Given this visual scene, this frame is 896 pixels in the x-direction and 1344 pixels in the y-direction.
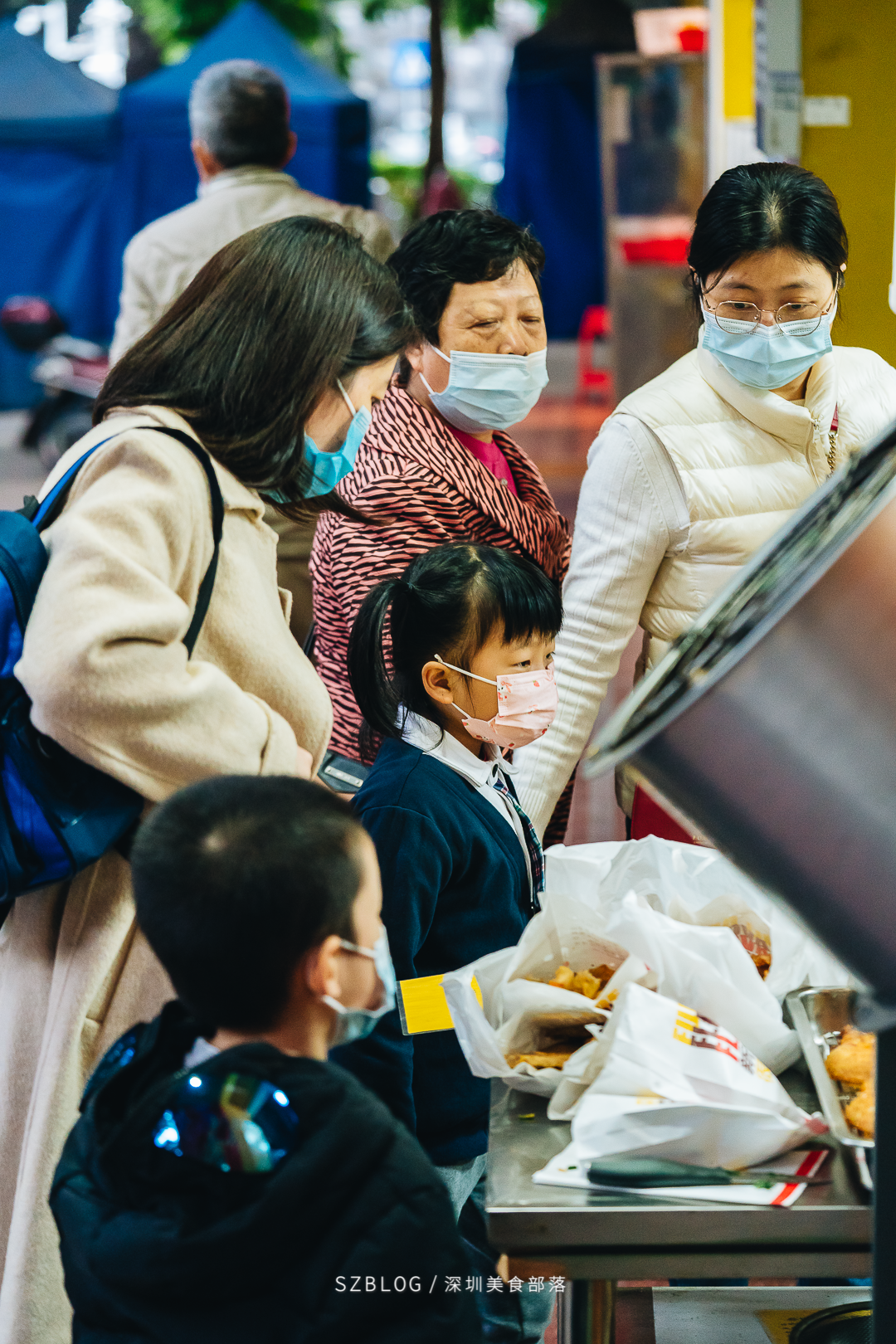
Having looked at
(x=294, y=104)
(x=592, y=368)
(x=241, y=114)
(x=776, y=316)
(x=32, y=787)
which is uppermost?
(x=294, y=104)

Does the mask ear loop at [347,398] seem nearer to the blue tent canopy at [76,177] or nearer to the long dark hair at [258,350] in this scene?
the long dark hair at [258,350]

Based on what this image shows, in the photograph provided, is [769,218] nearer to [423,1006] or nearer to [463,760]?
[463,760]

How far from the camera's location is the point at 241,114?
3.99 metres

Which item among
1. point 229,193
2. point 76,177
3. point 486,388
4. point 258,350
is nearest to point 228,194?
point 229,193

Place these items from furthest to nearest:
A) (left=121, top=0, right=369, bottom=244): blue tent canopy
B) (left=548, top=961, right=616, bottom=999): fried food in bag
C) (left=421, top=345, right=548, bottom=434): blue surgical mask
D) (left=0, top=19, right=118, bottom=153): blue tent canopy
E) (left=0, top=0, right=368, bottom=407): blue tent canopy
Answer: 1. (left=0, top=19, right=118, bottom=153): blue tent canopy
2. (left=0, top=0, right=368, bottom=407): blue tent canopy
3. (left=121, top=0, right=369, bottom=244): blue tent canopy
4. (left=421, top=345, right=548, bottom=434): blue surgical mask
5. (left=548, top=961, right=616, bottom=999): fried food in bag

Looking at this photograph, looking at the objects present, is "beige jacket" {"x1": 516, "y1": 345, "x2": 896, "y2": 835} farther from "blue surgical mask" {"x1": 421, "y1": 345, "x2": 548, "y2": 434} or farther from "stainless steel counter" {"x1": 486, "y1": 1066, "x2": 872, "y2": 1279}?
"stainless steel counter" {"x1": 486, "y1": 1066, "x2": 872, "y2": 1279}

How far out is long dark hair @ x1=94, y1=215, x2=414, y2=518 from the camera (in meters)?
1.71

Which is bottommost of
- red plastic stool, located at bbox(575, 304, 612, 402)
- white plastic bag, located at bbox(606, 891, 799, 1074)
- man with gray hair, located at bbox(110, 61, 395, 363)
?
red plastic stool, located at bbox(575, 304, 612, 402)

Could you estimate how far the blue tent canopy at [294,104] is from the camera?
9469 mm

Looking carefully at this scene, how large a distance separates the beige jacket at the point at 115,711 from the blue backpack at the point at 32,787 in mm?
34

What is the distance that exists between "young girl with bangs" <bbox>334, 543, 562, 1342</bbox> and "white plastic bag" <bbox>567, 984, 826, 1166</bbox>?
1.41ft

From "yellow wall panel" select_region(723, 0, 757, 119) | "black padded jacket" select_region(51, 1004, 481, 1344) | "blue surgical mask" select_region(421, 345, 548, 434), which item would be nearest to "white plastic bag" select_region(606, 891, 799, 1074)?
"black padded jacket" select_region(51, 1004, 481, 1344)

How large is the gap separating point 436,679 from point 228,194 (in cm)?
247

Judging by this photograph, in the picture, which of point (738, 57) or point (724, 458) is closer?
point (724, 458)
